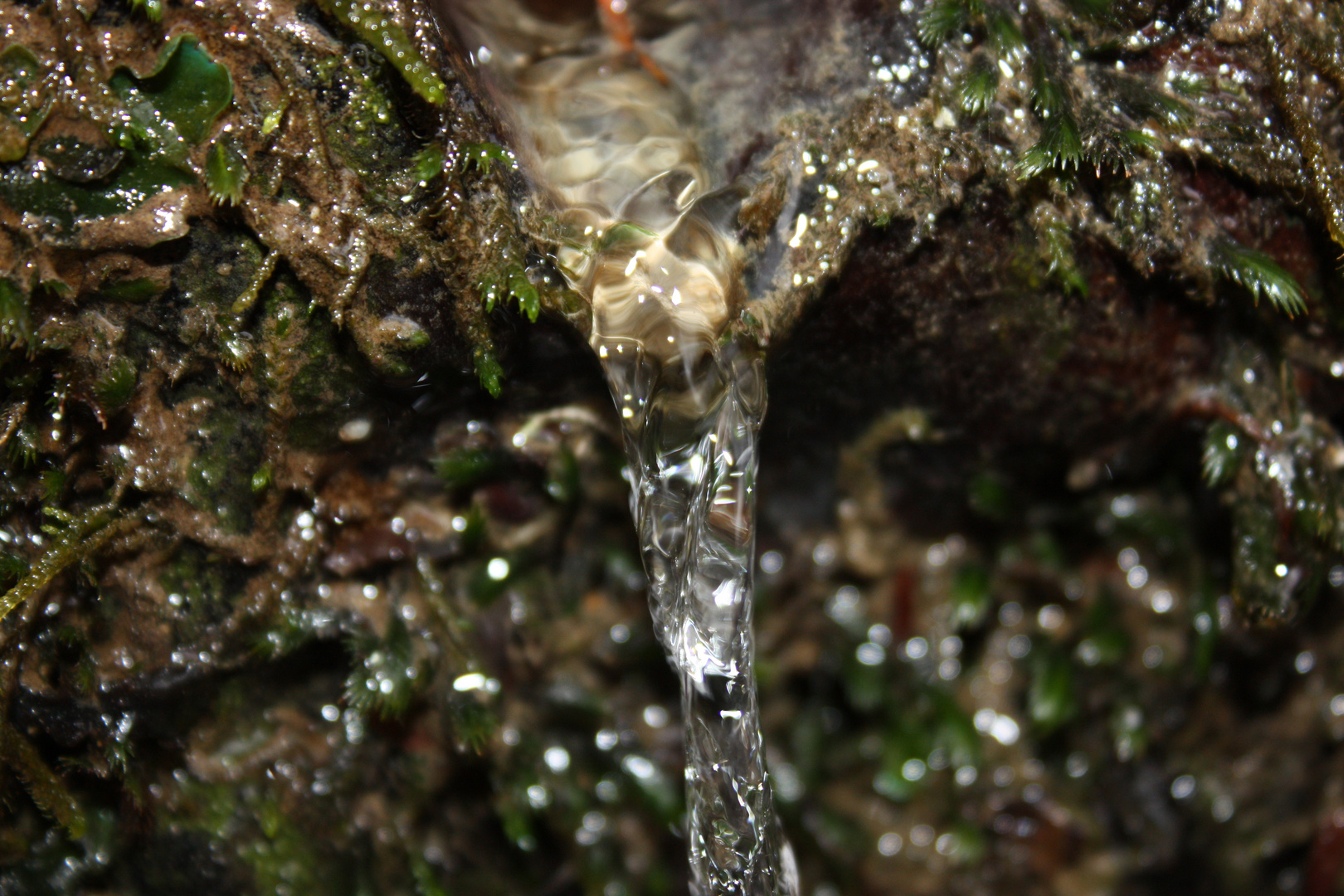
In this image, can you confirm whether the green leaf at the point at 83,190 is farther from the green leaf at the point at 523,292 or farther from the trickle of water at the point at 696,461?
the trickle of water at the point at 696,461

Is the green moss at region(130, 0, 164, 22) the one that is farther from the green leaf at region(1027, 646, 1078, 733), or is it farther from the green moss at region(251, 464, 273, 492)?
the green leaf at region(1027, 646, 1078, 733)

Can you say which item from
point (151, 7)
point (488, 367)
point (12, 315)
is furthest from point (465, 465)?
point (151, 7)

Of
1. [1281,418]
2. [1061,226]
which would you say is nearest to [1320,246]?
[1281,418]

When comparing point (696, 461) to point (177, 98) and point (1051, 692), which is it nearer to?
point (177, 98)

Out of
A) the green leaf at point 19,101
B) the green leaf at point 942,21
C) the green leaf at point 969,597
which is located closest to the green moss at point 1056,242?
the green leaf at point 942,21

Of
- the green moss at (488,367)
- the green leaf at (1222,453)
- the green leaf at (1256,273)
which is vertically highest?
the green leaf at (1256,273)

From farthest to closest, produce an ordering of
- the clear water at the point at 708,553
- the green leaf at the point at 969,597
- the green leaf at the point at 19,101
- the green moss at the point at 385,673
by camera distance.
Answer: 1. the green leaf at the point at 969,597
2. the green moss at the point at 385,673
3. the clear water at the point at 708,553
4. the green leaf at the point at 19,101

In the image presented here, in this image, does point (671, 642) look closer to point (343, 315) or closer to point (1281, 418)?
point (343, 315)
